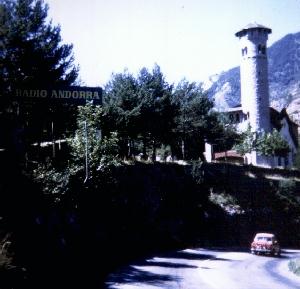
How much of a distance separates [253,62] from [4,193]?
5209cm

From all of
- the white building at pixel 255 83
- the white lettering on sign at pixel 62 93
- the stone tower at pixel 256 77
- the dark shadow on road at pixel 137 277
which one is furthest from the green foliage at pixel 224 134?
the dark shadow on road at pixel 137 277

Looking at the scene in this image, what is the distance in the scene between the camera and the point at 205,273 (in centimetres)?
2655

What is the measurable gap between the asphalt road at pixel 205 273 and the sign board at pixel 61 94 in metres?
12.3

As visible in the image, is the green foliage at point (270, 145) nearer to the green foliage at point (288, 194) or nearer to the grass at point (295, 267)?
the green foliage at point (288, 194)

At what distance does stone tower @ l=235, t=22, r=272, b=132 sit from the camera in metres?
63.8

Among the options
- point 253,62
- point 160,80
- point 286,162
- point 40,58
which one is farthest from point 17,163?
point 286,162

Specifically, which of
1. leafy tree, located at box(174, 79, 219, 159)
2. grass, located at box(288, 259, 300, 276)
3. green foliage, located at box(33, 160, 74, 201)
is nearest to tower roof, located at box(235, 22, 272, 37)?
leafy tree, located at box(174, 79, 219, 159)

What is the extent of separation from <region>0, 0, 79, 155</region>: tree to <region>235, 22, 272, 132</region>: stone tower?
122ft

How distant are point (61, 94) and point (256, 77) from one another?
43.3 meters

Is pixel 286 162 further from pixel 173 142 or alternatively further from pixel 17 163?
pixel 17 163

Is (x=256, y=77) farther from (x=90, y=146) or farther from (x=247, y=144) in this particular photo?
(x=90, y=146)

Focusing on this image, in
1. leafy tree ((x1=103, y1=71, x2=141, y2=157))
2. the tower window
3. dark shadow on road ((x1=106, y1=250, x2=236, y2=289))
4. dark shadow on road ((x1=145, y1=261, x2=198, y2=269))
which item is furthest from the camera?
the tower window

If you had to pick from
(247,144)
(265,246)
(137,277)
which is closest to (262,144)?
(247,144)

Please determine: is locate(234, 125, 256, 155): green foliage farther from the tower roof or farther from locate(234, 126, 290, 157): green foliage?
the tower roof
